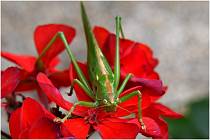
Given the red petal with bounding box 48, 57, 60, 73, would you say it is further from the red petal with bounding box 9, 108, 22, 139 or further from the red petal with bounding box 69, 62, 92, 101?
the red petal with bounding box 9, 108, 22, 139

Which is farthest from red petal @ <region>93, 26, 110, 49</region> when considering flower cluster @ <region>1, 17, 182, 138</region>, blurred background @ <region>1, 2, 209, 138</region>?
blurred background @ <region>1, 2, 209, 138</region>

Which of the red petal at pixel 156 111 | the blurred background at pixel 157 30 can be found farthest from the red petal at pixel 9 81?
the blurred background at pixel 157 30

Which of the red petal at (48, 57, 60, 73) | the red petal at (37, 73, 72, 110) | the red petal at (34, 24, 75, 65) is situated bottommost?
the red petal at (37, 73, 72, 110)

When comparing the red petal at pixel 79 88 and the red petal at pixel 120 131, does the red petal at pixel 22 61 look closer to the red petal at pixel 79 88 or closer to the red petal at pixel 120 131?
the red petal at pixel 79 88

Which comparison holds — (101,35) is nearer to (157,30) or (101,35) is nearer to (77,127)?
(77,127)

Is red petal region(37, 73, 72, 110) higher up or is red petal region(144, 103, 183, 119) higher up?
red petal region(37, 73, 72, 110)

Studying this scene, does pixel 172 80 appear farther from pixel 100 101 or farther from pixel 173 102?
pixel 100 101

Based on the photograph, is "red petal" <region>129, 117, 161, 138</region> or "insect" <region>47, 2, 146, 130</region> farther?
"insect" <region>47, 2, 146, 130</region>
